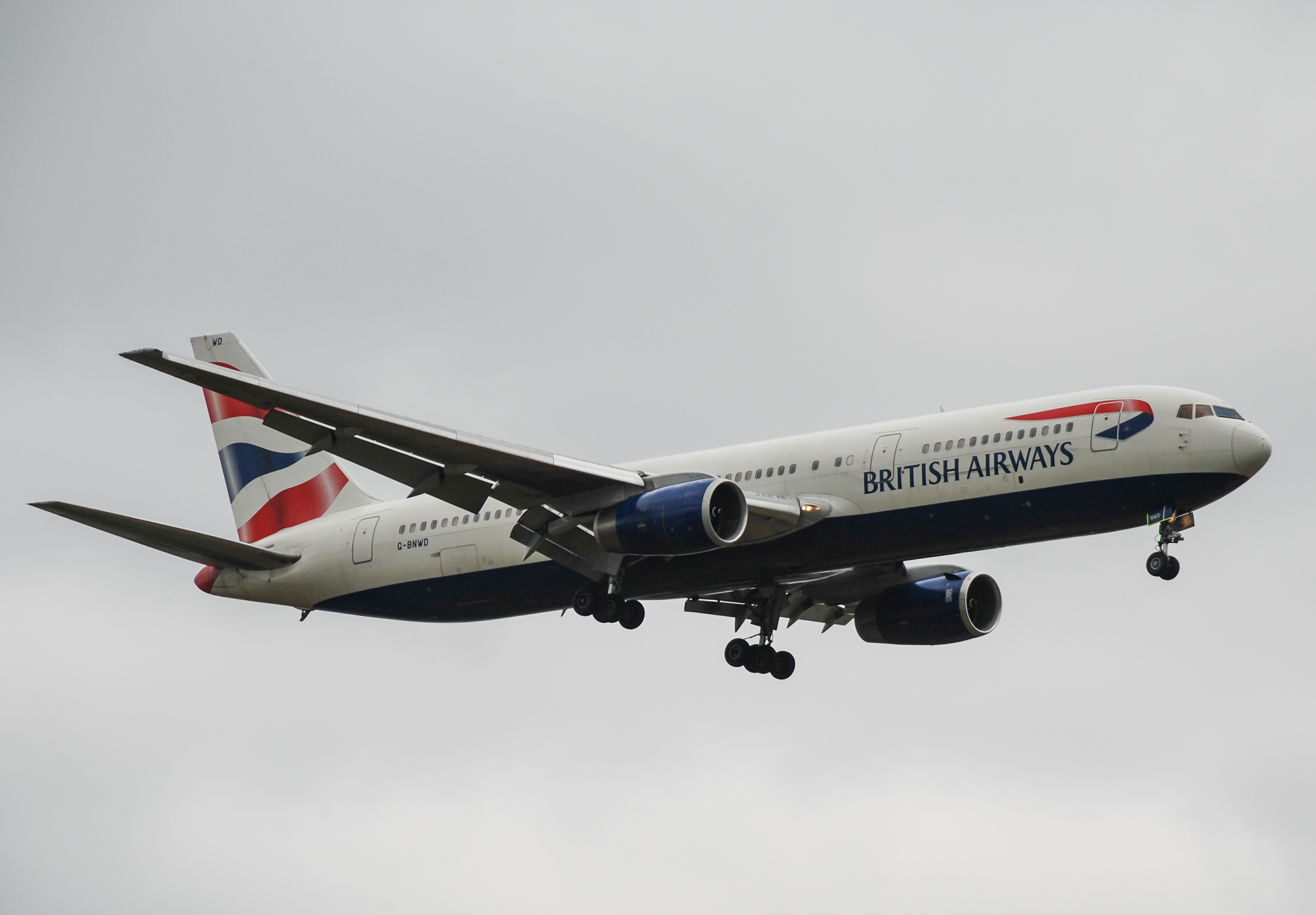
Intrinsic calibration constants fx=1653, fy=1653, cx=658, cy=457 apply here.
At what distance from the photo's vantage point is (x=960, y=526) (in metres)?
33.4

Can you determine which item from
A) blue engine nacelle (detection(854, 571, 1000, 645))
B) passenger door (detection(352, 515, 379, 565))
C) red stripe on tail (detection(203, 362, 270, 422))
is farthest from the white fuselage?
red stripe on tail (detection(203, 362, 270, 422))

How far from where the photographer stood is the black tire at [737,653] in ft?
135

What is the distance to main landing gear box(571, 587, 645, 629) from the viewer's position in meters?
36.8

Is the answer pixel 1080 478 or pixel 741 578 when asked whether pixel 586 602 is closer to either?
pixel 741 578

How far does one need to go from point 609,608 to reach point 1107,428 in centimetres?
1148

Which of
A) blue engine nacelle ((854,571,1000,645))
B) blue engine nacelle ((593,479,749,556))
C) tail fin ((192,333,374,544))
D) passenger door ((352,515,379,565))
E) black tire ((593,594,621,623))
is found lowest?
black tire ((593,594,621,623))

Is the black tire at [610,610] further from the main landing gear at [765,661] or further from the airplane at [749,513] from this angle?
the main landing gear at [765,661]

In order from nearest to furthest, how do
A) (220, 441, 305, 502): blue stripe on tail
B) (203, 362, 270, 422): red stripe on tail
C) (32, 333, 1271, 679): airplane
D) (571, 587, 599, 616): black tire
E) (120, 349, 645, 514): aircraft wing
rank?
(120, 349, 645, 514): aircraft wing → (32, 333, 1271, 679): airplane → (571, 587, 599, 616): black tire → (220, 441, 305, 502): blue stripe on tail → (203, 362, 270, 422): red stripe on tail

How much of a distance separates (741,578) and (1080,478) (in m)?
7.86

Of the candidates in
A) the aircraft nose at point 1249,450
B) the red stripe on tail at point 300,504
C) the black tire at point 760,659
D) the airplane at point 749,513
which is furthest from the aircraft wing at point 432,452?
the aircraft nose at point 1249,450

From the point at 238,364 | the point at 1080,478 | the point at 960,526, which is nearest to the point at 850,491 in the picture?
the point at 960,526

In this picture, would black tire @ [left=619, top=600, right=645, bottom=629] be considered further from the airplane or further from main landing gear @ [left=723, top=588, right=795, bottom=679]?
main landing gear @ [left=723, top=588, right=795, bottom=679]

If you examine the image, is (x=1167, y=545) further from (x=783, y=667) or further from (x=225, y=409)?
(x=225, y=409)

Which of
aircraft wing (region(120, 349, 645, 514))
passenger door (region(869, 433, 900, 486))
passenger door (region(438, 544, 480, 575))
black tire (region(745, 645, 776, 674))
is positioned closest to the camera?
aircraft wing (region(120, 349, 645, 514))
